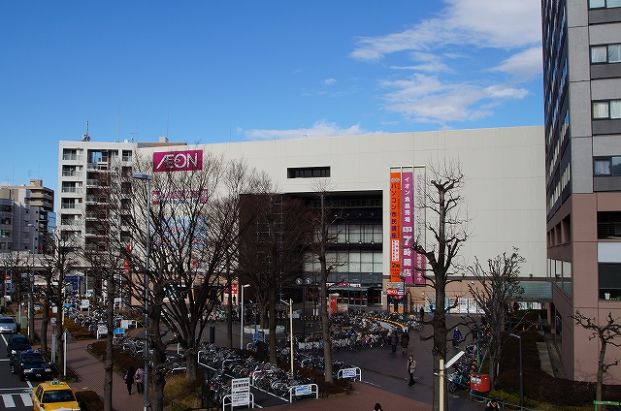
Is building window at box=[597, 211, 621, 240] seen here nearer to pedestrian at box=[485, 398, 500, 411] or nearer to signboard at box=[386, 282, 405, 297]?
pedestrian at box=[485, 398, 500, 411]

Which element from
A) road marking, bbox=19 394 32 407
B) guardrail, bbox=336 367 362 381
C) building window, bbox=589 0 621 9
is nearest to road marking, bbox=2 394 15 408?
road marking, bbox=19 394 32 407

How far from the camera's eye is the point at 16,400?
25.8 m

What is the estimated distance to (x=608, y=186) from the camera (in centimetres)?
2570

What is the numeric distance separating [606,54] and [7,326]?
47.9 metres

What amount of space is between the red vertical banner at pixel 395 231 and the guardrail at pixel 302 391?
3839 cm

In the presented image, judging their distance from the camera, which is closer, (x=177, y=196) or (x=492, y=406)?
(x=492, y=406)

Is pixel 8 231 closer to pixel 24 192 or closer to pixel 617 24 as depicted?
pixel 24 192

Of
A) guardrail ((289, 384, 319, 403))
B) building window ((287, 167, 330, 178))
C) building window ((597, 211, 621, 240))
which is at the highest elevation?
building window ((287, 167, 330, 178))

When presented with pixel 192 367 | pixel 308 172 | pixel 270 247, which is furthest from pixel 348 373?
pixel 308 172

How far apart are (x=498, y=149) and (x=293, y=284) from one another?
24422 mm

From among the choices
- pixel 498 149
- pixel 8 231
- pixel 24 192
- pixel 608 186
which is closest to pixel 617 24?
pixel 608 186

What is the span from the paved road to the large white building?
931 inches

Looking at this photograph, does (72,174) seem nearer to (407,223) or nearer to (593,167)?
(407,223)

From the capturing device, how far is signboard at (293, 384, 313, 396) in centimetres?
2442
